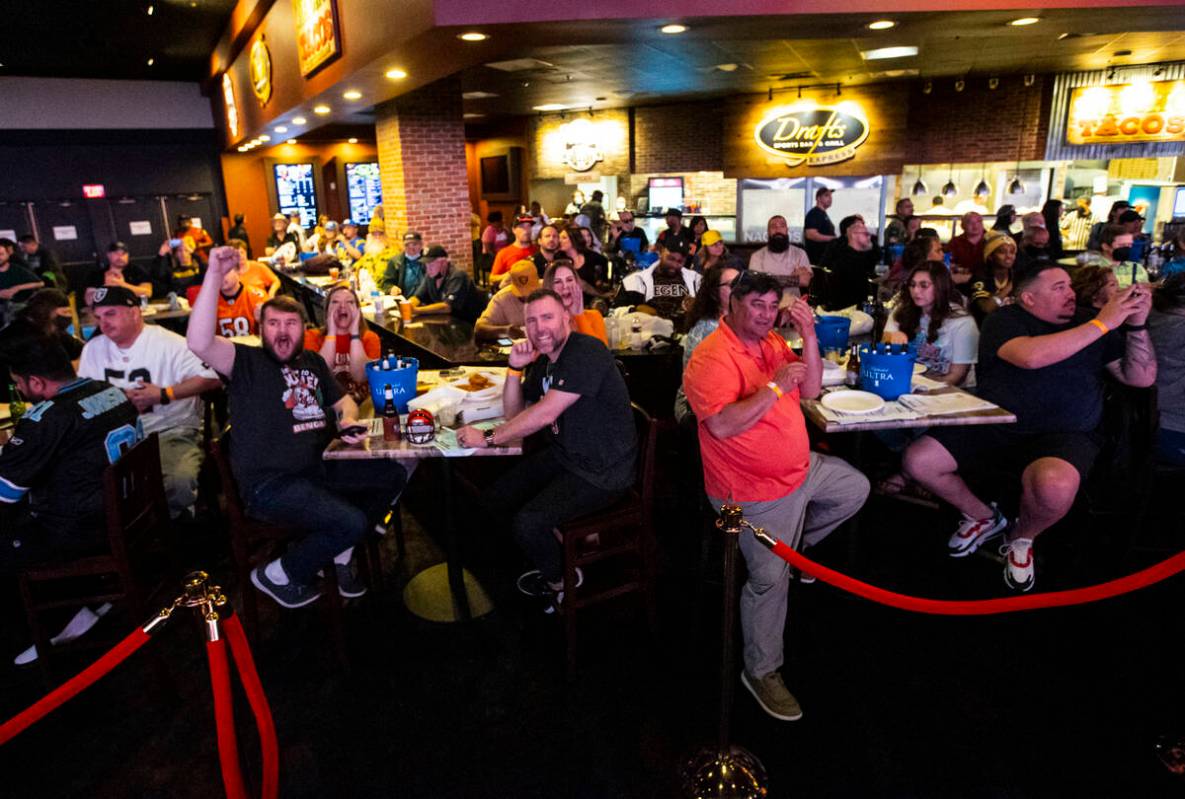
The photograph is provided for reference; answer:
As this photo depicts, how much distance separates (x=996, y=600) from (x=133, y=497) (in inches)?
130

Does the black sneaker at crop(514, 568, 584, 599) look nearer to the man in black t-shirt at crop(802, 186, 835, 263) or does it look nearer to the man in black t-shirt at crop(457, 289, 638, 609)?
the man in black t-shirt at crop(457, 289, 638, 609)

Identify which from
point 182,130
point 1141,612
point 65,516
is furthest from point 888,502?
point 182,130

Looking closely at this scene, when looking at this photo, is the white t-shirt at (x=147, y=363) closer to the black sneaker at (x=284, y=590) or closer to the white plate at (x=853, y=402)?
the black sneaker at (x=284, y=590)

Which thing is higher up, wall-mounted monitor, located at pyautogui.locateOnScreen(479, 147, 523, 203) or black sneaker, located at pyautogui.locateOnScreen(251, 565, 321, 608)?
wall-mounted monitor, located at pyautogui.locateOnScreen(479, 147, 523, 203)

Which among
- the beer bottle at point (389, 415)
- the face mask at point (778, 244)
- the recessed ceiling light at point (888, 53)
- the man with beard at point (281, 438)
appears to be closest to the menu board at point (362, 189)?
the recessed ceiling light at point (888, 53)

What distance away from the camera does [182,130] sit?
15.5 metres

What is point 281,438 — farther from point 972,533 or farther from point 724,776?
point 972,533

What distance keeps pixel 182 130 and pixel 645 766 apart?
1679 cm

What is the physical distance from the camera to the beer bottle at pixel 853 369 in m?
3.78

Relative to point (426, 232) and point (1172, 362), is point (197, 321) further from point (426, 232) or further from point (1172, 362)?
point (426, 232)

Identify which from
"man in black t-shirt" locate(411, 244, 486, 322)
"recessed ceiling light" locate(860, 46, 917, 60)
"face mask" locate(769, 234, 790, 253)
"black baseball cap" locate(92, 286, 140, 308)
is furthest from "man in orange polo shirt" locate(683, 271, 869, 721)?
"recessed ceiling light" locate(860, 46, 917, 60)

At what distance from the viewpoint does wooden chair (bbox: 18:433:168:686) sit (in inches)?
119

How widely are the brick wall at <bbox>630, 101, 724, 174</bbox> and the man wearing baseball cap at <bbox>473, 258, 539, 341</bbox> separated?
9.10 m

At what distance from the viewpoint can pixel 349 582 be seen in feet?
12.6
